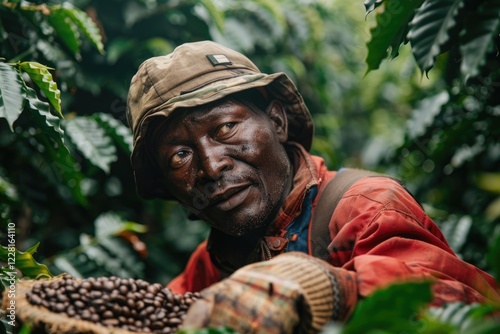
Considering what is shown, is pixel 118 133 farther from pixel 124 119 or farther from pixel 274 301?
pixel 274 301

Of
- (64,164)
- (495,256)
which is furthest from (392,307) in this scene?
(64,164)

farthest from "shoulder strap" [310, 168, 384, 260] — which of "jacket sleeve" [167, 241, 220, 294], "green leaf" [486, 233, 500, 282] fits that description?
"green leaf" [486, 233, 500, 282]

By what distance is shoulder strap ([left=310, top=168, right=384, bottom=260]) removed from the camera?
1911 mm

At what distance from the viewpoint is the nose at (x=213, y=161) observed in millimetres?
1977

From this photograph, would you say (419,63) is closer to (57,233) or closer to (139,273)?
(139,273)

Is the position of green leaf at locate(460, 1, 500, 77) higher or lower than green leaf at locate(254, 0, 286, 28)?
higher

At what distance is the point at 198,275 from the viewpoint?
8.16 ft

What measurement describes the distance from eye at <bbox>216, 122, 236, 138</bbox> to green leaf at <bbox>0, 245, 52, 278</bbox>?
0.70 metres

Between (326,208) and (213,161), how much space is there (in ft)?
1.27

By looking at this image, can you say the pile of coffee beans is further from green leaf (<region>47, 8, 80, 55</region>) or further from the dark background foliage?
green leaf (<region>47, 8, 80, 55</region>)

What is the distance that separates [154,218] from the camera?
12.1ft

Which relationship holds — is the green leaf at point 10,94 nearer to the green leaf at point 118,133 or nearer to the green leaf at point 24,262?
the green leaf at point 24,262

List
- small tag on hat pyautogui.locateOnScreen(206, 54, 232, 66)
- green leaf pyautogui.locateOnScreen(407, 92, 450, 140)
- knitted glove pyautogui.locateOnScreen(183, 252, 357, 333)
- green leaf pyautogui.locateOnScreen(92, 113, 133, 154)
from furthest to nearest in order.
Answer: green leaf pyautogui.locateOnScreen(407, 92, 450, 140), green leaf pyautogui.locateOnScreen(92, 113, 133, 154), small tag on hat pyautogui.locateOnScreen(206, 54, 232, 66), knitted glove pyautogui.locateOnScreen(183, 252, 357, 333)

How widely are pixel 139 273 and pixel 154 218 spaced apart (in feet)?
2.42
